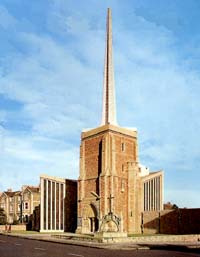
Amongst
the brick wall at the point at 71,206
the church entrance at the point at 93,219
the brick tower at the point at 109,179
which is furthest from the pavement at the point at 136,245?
the brick wall at the point at 71,206

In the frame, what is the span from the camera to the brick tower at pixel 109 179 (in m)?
58.8

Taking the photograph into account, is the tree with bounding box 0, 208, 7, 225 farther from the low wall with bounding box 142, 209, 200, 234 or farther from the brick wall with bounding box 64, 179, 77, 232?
the low wall with bounding box 142, 209, 200, 234

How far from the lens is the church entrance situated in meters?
60.2

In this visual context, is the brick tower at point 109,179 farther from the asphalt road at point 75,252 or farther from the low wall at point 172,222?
the asphalt road at point 75,252

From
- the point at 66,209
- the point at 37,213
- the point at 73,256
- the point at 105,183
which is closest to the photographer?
the point at 73,256

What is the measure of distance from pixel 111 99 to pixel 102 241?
35.4 m

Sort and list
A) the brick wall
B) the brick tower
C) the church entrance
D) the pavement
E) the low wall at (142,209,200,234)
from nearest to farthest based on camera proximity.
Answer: the pavement
the low wall at (142,209,200,234)
the brick tower
the church entrance
the brick wall

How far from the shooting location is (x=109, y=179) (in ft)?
192

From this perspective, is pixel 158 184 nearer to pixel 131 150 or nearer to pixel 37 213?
pixel 131 150

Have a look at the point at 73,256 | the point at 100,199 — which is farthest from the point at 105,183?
the point at 73,256

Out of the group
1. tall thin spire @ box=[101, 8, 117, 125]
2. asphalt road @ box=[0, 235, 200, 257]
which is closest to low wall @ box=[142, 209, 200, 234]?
tall thin spire @ box=[101, 8, 117, 125]

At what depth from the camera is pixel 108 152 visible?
59812mm

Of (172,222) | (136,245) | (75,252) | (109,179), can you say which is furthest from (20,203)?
(75,252)

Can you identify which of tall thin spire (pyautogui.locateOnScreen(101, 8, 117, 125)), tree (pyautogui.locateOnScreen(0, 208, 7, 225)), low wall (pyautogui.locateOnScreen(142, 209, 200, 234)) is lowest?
tree (pyautogui.locateOnScreen(0, 208, 7, 225))
